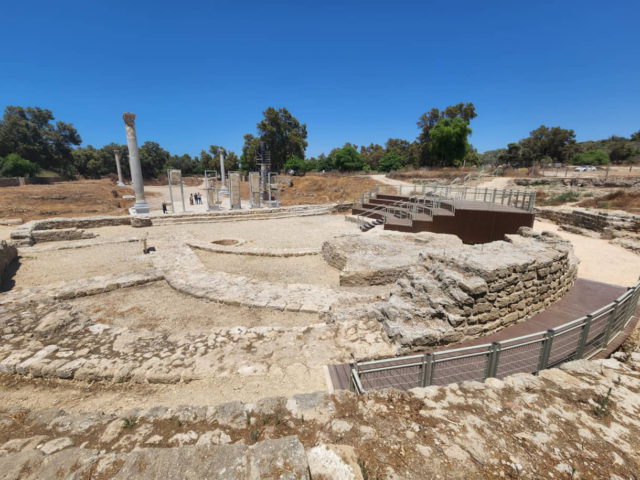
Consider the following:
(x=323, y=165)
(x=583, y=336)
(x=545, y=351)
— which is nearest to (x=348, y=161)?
(x=323, y=165)

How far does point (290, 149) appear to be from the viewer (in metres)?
56.5

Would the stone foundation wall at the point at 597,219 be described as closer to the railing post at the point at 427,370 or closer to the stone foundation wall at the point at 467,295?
the stone foundation wall at the point at 467,295

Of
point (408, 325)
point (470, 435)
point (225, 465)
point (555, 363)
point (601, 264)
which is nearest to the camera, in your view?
point (225, 465)

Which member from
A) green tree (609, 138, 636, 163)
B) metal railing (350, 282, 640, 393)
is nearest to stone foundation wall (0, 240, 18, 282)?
metal railing (350, 282, 640, 393)

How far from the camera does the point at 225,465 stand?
5.99 ft

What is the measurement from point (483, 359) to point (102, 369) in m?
5.42

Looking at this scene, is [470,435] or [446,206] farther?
[446,206]

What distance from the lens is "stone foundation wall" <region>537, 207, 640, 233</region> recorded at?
12031 millimetres

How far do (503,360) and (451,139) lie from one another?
4490 cm

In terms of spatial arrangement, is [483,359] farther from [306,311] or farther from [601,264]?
[601,264]

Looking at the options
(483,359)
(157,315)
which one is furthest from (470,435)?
(157,315)

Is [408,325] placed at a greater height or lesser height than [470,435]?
lesser

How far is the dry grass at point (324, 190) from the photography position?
102 feet

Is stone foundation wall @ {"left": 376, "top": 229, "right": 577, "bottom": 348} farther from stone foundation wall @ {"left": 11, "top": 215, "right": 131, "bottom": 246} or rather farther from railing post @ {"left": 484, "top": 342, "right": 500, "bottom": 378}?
stone foundation wall @ {"left": 11, "top": 215, "right": 131, "bottom": 246}
